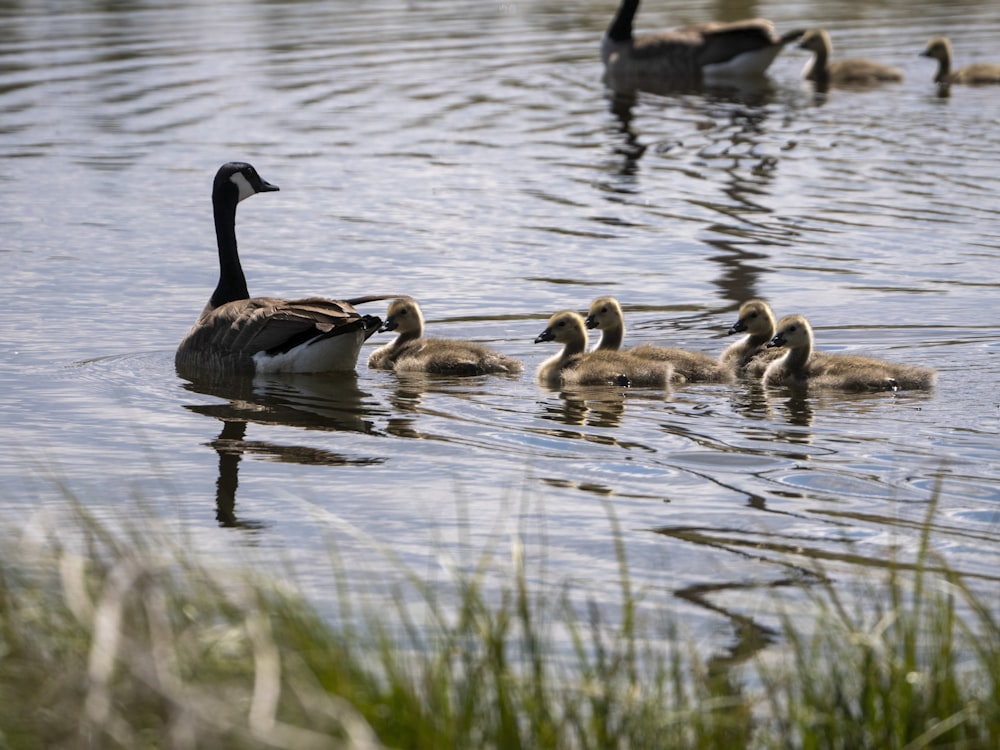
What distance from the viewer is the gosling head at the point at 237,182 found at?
A: 12172 millimetres

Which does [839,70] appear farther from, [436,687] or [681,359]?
[436,687]

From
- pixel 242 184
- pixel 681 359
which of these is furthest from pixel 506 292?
pixel 681 359

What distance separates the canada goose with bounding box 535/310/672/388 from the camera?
1041 centimetres

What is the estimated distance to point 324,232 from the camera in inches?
610

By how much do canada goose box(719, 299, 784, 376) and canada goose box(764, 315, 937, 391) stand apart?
0.22 meters

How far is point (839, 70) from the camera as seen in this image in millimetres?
23828

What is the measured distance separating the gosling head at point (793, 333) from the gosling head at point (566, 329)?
1356mm

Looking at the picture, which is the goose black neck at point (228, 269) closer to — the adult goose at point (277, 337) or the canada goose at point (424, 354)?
the adult goose at point (277, 337)

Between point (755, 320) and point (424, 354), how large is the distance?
2219 millimetres

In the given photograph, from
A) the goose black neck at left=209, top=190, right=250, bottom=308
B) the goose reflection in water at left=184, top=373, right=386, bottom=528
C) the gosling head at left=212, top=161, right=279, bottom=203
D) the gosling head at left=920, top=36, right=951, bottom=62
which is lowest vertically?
the goose reflection in water at left=184, top=373, right=386, bottom=528

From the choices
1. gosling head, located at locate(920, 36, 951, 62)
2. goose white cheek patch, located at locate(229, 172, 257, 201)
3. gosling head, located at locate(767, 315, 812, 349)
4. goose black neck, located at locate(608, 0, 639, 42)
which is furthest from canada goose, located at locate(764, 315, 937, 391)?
goose black neck, located at locate(608, 0, 639, 42)

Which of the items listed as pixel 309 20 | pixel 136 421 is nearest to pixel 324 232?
pixel 136 421

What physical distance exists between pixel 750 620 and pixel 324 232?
10166 millimetres

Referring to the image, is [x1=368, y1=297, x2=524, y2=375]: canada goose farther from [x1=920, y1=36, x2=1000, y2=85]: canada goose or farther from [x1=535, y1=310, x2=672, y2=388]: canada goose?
[x1=920, y1=36, x2=1000, y2=85]: canada goose
